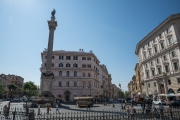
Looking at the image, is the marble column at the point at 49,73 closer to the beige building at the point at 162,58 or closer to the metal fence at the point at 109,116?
the metal fence at the point at 109,116

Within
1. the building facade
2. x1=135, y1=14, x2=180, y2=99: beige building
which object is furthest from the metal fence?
the building facade

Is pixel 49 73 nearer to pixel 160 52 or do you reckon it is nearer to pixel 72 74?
pixel 72 74

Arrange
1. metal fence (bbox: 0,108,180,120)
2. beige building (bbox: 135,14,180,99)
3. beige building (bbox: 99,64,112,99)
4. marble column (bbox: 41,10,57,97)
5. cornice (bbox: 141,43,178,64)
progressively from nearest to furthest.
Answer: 1. metal fence (bbox: 0,108,180,120)
2. marble column (bbox: 41,10,57,97)
3. beige building (bbox: 135,14,180,99)
4. cornice (bbox: 141,43,178,64)
5. beige building (bbox: 99,64,112,99)

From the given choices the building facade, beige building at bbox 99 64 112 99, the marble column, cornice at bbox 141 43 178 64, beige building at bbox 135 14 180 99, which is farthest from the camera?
beige building at bbox 99 64 112 99

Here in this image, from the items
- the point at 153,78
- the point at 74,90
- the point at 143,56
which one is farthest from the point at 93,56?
the point at 153,78

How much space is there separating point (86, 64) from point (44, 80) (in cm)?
2634

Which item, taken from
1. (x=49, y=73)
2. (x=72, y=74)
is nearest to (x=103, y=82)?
(x=72, y=74)

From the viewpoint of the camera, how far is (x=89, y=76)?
52438mm

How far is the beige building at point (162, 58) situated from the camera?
106 feet

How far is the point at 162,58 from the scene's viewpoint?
36625mm

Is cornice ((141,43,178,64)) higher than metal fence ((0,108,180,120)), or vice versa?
cornice ((141,43,178,64))

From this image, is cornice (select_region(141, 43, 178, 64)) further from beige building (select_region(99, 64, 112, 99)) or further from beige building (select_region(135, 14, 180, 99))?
beige building (select_region(99, 64, 112, 99))

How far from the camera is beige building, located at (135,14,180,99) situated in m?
32.2

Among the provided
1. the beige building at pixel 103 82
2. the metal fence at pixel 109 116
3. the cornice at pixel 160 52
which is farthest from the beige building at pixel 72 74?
the metal fence at pixel 109 116
